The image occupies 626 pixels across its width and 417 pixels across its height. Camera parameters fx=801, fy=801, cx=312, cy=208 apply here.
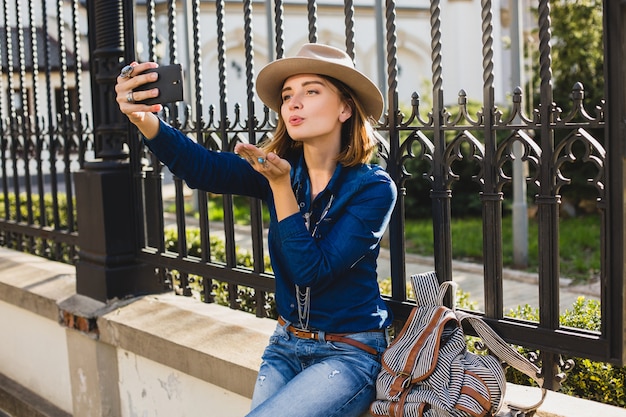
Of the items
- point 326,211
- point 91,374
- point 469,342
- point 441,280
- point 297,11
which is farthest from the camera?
point 297,11

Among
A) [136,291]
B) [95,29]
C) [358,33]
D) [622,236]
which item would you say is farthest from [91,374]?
[358,33]

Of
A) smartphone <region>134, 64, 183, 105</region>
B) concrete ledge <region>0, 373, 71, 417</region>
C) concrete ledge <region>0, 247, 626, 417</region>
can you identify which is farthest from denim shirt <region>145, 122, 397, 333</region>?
concrete ledge <region>0, 373, 71, 417</region>

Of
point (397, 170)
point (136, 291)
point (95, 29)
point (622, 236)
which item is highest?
point (95, 29)

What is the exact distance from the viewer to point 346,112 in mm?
2648

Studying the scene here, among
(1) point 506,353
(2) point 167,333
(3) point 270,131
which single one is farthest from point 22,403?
(1) point 506,353

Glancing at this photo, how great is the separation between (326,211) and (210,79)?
76.5 ft

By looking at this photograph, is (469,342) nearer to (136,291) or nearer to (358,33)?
(136,291)

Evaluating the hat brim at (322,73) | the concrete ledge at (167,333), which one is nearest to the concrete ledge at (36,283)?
the concrete ledge at (167,333)

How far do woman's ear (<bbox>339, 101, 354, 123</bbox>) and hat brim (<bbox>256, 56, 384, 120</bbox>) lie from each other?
37mm

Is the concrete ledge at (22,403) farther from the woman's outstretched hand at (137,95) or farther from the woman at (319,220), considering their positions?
the woman's outstretched hand at (137,95)

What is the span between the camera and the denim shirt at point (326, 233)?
2.35m

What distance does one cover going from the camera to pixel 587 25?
519 inches

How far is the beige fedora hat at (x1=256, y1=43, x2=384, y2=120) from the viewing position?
2.52 m

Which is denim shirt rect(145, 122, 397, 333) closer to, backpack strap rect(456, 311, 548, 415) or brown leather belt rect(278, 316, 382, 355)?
brown leather belt rect(278, 316, 382, 355)
